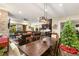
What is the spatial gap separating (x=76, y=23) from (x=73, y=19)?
0.08m

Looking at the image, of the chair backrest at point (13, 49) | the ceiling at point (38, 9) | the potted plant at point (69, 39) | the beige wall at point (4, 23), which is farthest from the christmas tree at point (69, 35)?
the beige wall at point (4, 23)

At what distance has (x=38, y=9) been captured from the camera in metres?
2.23

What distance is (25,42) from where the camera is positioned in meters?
2.22

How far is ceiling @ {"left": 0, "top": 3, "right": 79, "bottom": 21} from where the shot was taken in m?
2.22

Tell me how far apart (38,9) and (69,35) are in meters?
0.62

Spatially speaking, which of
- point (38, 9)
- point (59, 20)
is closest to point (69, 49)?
point (59, 20)

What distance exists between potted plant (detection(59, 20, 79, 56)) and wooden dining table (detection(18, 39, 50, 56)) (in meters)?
0.24

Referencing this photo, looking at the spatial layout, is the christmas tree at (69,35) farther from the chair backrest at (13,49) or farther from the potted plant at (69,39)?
the chair backrest at (13,49)

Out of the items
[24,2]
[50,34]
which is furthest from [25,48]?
[24,2]

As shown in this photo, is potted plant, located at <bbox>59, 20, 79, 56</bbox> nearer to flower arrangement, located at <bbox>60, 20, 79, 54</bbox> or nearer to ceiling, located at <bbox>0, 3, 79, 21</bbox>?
flower arrangement, located at <bbox>60, 20, 79, 54</bbox>

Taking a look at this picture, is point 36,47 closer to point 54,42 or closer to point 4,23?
point 54,42

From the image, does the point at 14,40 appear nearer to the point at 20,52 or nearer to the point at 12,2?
the point at 20,52

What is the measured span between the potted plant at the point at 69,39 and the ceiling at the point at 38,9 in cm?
18

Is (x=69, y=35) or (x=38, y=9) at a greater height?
(x=38, y=9)
